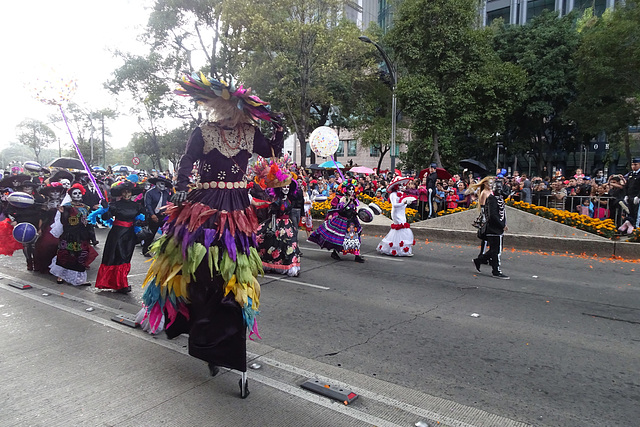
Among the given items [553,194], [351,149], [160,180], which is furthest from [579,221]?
[351,149]

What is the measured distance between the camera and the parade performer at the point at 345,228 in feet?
31.6

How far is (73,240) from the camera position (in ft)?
23.8

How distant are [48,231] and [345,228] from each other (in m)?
5.53

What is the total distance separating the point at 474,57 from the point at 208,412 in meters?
20.9

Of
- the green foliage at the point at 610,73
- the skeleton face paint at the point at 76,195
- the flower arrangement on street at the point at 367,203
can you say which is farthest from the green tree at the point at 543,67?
the skeleton face paint at the point at 76,195

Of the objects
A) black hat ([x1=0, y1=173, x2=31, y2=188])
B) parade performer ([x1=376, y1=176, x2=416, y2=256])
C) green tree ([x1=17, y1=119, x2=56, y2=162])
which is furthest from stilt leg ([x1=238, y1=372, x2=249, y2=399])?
green tree ([x1=17, y1=119, x2=56, y2=162])

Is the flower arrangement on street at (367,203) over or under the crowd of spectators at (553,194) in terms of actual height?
under

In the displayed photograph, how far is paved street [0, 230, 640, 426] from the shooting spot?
345 cm

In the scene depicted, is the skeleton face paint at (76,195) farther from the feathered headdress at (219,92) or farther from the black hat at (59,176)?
the feathered headdress at (219,92)

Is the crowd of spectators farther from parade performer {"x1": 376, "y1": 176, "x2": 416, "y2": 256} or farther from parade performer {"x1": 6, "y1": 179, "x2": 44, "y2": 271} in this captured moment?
parade performer {"x1": 6, "y1": 179, "x2": 44, "y2": 271}

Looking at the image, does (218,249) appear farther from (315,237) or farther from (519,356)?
(315,237)

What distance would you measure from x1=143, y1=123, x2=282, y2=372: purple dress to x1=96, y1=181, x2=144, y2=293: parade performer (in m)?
2.99

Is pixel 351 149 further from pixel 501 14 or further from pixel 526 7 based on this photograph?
pixel 526 7

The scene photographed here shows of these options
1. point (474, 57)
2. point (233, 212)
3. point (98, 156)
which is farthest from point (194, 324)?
point (98, 156)
